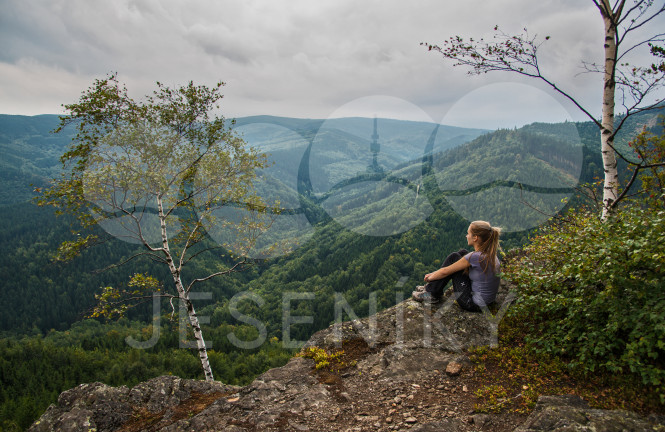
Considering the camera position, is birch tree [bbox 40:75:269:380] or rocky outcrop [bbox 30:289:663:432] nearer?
rocky outcrop [bbox 30:289:663:432]

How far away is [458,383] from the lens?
5742 millimetres

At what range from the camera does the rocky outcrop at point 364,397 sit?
183 inches

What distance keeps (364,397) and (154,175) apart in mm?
12181

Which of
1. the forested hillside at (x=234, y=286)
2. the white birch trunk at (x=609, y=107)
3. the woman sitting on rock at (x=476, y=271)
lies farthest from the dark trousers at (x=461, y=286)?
the forested hillside at (x=234, y=286)

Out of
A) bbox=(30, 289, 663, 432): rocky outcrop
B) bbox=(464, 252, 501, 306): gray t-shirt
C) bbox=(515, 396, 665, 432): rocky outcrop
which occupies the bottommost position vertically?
bbox=(30, 289, 663, 432): rocky outcrop

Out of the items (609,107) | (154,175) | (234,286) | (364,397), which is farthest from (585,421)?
(234,286)

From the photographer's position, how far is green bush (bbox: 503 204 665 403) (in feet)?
13.5

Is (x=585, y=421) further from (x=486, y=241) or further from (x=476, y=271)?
(x=486, y=241)

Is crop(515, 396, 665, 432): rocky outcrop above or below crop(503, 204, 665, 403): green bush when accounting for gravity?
below

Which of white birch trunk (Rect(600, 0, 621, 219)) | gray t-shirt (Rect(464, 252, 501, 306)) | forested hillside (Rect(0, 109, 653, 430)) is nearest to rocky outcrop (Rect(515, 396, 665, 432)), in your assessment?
gray t-shirt (Rect(464, 252, 501, 306))

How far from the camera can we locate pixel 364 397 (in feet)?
19.4

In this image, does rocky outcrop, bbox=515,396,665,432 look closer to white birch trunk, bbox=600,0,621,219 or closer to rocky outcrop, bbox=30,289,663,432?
rocky outcrop, bbox=30,289,663,432

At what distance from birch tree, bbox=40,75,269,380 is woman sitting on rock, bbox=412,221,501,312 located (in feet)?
30.6

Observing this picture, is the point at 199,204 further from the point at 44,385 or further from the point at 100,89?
the point at 44,385
